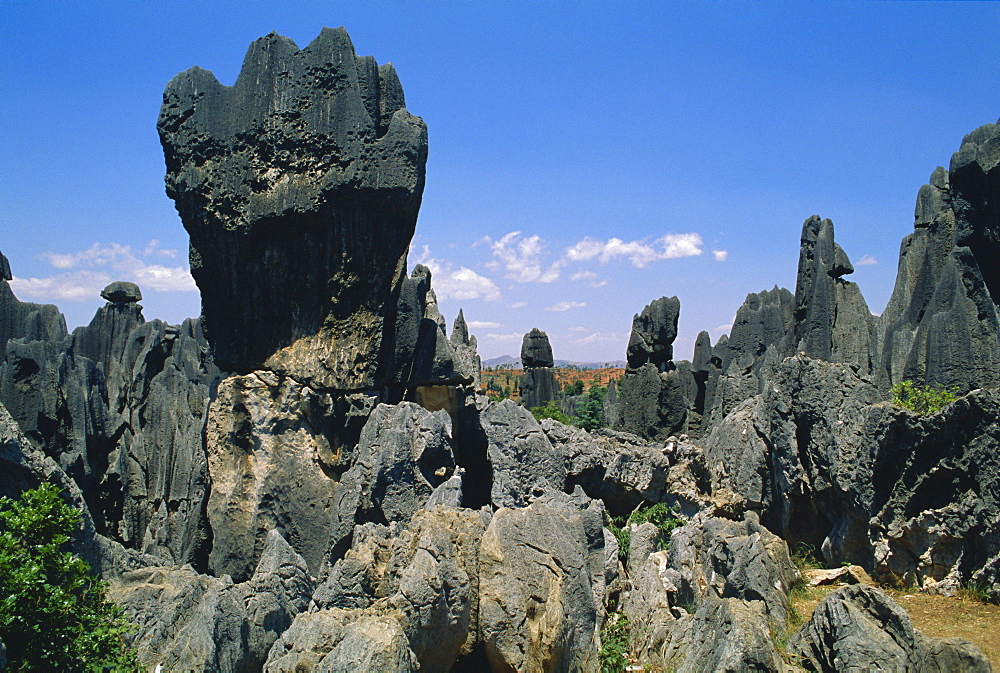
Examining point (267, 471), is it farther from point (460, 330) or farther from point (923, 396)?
point (460, 330)

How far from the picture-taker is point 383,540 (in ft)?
17.4

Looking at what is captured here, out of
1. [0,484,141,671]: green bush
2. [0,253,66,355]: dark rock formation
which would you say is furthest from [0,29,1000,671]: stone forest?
[0,253,66,355]: dark rock formation

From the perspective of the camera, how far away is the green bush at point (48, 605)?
14.7ft

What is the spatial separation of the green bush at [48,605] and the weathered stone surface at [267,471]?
103 inches

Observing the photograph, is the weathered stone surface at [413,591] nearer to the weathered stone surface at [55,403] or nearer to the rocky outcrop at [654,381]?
the weathered stone surface at [55,403]

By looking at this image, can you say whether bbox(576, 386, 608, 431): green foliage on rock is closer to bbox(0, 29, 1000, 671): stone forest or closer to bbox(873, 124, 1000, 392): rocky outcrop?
bbox(0, 29, 1000, 671): stone forest

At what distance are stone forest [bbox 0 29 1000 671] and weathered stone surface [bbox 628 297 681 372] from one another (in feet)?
32.1

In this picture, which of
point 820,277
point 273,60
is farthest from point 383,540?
point 820,277

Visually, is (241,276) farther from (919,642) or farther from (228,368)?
(919,642)

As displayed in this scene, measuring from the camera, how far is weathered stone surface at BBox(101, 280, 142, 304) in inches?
813

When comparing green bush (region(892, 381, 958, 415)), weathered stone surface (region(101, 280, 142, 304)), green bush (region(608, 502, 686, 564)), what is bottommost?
green bush (region(608, 502, 686, 564))

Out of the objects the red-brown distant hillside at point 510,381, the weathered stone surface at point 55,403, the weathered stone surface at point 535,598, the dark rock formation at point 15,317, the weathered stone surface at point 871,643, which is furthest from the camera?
the red-brown distant hillside at point 510,381

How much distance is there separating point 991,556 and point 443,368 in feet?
20.4

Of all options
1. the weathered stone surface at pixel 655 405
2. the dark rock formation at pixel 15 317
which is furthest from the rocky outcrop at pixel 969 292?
the dark rock formation at pixel 15 317
